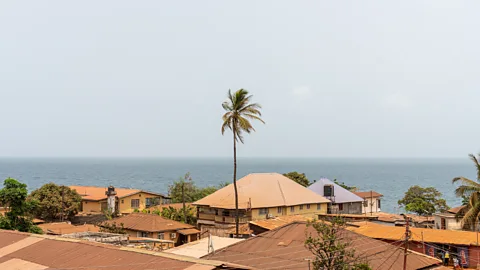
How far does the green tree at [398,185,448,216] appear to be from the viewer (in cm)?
6356

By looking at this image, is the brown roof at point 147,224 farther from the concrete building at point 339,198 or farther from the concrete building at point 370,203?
the concrete building at point 370,203

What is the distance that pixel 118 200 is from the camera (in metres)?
62.1

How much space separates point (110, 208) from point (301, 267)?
44526mm

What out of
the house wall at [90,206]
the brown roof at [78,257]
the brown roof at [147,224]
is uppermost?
the brown roof at [78,257]

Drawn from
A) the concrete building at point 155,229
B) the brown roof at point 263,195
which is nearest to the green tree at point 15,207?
the concrete building at point 155,229

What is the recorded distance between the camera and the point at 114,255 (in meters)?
12.7

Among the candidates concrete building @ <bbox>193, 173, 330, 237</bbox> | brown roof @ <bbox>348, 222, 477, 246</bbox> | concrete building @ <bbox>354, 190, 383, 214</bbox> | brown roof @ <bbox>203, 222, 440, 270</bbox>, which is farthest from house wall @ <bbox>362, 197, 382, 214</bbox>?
brown roof @ <bbox>203, 222, 440, 270</bbox>

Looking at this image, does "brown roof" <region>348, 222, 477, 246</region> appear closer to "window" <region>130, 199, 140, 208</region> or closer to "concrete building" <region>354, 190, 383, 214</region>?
"concrete building" <region>354, 190, 383, 214</region>

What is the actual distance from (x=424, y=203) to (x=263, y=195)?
1196 inches

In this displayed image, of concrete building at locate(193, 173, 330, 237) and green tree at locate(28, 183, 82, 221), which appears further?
Result: green tree at locate(28, 183, 82, 221)

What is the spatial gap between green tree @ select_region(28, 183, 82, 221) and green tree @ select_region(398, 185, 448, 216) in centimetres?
4630

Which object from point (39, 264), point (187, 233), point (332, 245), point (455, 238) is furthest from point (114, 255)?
point (187, 233)

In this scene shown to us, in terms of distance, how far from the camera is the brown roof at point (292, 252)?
17969 millimetres

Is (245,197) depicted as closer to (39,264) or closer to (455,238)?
(455,238)
